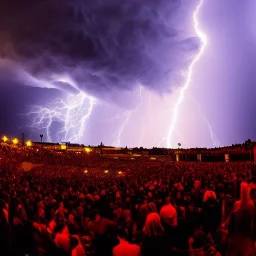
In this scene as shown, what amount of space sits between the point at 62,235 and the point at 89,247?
80 centimetres

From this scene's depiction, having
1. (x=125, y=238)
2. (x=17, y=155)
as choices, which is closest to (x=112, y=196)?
(x=125, y=238)

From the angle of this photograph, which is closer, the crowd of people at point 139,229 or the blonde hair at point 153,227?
the crowd of people at point 139,229

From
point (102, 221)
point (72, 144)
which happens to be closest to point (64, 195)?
point (102, 221)

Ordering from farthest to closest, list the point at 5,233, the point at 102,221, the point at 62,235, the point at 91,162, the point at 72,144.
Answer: the point at 72,144
the point at 91,162
the point at 5,233
the point at 102,221
the point at 62,235

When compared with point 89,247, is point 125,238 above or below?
above

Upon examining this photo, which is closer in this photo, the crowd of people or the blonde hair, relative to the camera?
the crowd of people

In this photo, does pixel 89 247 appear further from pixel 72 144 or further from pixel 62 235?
pixel 72 144

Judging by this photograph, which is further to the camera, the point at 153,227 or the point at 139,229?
the point at 139,229

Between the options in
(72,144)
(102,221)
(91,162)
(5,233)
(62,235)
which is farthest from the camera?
(72,144)

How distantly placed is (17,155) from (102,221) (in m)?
29.5

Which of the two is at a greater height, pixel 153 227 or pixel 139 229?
pixel 153 227

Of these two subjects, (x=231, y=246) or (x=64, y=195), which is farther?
(x=64, y=195)

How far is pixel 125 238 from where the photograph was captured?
476 centimetres

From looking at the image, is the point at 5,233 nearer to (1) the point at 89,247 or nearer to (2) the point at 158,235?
(1) the point at 89,247
